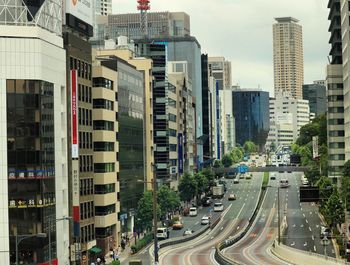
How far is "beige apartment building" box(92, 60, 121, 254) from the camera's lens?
404ft

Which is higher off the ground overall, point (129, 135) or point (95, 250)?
point (129, 135)

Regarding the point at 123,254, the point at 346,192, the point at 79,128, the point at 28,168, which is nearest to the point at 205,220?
the point at 346,192

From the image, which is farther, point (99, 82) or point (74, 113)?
point (99, 82)

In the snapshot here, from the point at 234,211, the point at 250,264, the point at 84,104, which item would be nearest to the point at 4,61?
the point at 84,104

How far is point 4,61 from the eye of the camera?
95500 millimetres

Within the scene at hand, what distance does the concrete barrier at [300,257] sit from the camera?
89331mm

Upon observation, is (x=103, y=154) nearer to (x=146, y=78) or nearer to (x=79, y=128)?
(x=79, y=128)

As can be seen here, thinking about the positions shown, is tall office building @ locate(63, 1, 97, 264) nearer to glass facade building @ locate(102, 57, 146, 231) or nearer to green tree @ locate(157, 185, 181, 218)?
glass facade building @ locate(102, 57, 146, 231)

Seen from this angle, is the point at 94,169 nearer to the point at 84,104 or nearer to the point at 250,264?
the point at 84,104

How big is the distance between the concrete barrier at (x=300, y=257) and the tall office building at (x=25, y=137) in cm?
2904

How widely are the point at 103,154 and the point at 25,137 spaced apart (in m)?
28.6

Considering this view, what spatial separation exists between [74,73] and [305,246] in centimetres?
4359

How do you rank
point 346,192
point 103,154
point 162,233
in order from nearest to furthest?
point 103,154
point 346,192
point 162,233

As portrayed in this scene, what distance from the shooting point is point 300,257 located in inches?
3996
